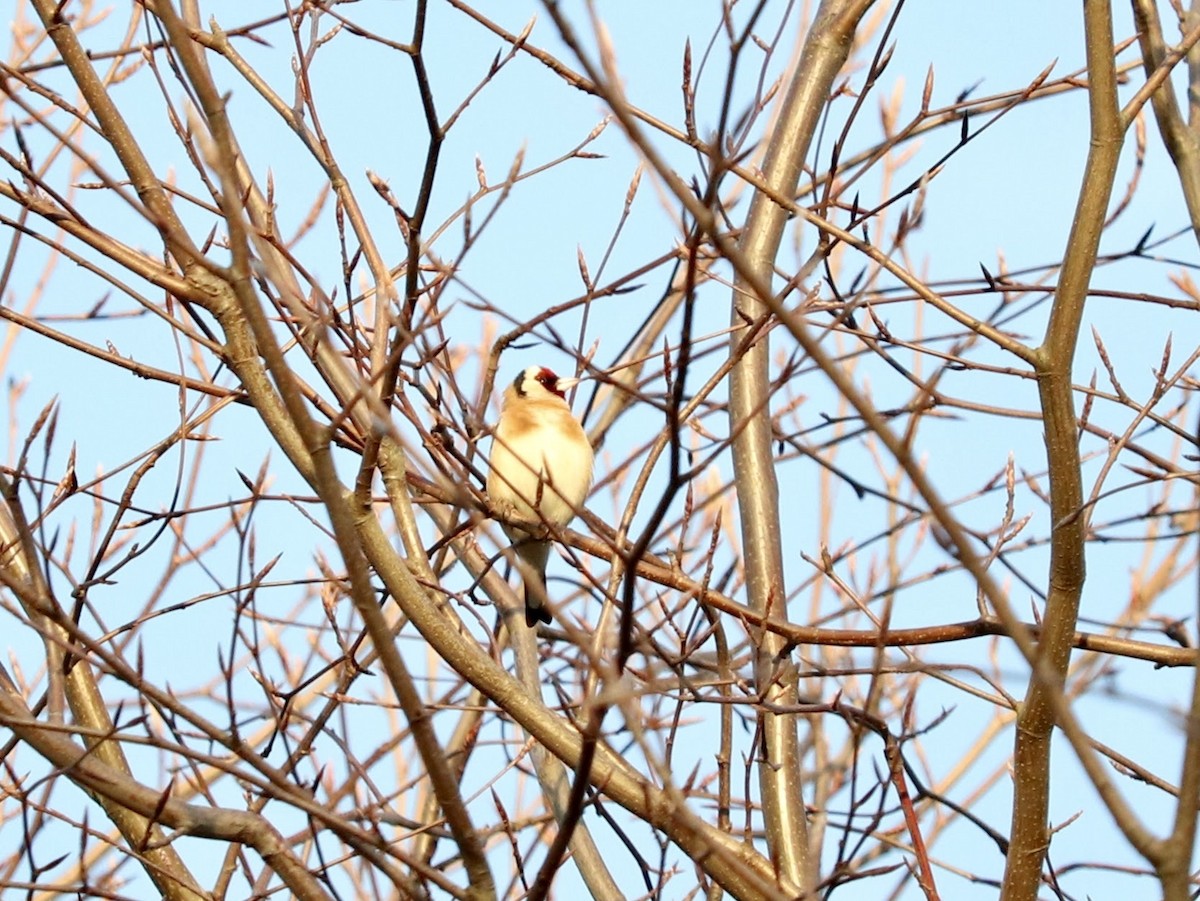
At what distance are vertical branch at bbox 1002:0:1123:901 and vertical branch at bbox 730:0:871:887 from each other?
0.71m

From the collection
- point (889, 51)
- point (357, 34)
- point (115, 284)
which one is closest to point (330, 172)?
point (357, 34)

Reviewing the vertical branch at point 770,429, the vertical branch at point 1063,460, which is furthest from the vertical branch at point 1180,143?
the vertical branch at point 1063,460

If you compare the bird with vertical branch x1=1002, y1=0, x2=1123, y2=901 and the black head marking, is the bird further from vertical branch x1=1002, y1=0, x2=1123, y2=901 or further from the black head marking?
vertical branch x1=1002, y1=0, x2=1123, y2=901

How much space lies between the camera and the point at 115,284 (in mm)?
3291

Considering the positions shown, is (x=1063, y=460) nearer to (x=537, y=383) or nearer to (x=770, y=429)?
(x=770, y=429)

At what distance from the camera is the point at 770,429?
4.48 meters

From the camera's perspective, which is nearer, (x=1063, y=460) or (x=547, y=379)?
(x=1063, y=460)

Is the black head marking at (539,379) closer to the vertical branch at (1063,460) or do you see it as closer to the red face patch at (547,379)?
the red face patch at (547,379)

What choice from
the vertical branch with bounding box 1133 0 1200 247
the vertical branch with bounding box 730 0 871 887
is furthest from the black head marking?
the vertical branch with bounding box 1133 0 1200 247

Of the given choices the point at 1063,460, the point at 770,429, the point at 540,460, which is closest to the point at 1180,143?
the point at 770,429

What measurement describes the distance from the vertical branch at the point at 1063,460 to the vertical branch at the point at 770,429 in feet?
2.32

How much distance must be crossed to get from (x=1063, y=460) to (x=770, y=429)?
1.72m

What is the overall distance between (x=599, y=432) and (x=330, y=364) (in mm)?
2997

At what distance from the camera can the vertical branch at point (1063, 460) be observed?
2768 millimetres
